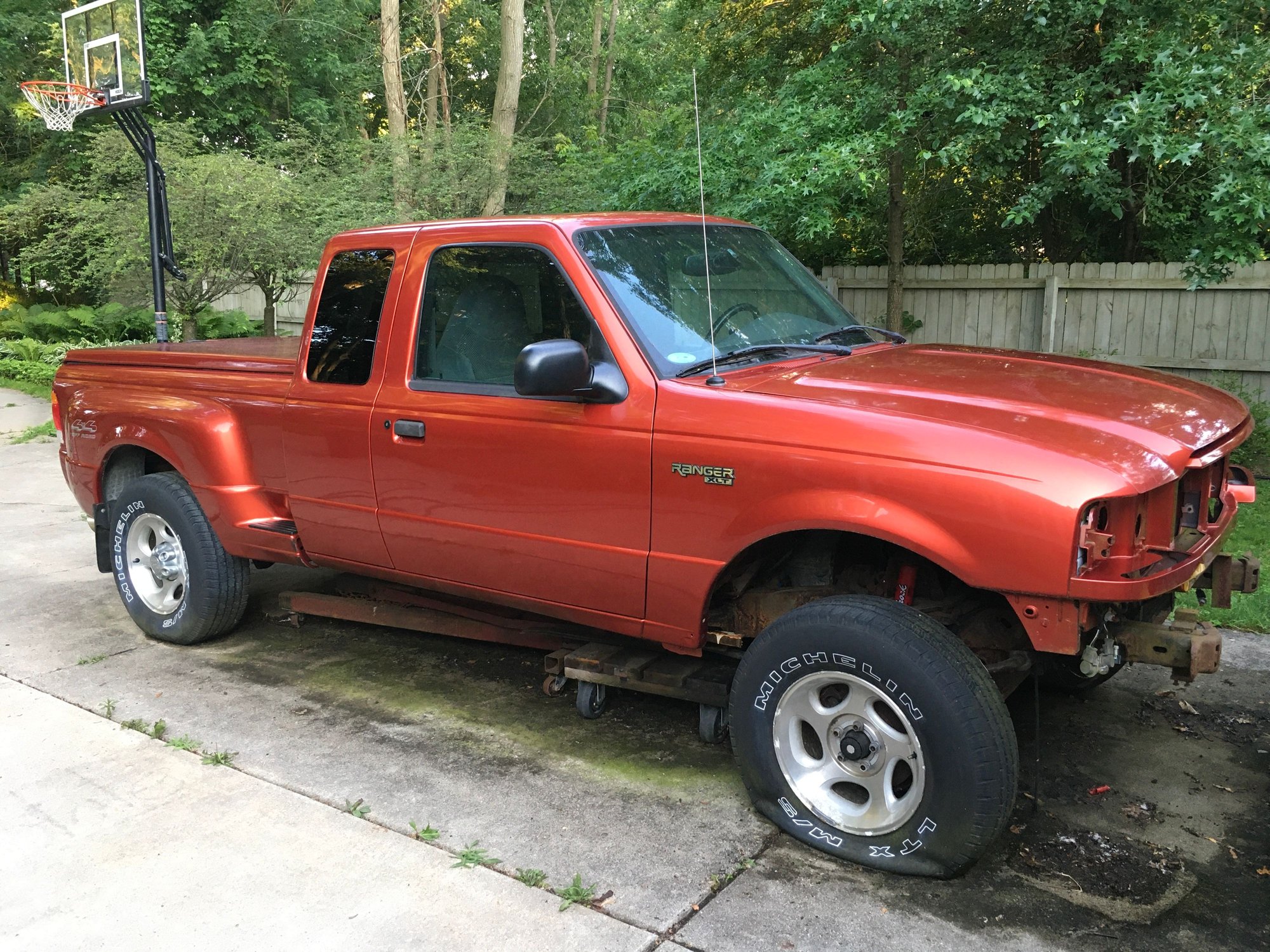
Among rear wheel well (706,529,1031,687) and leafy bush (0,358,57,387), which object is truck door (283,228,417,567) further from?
leafy bush (0,358,57,387)

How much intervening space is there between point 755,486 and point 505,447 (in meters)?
1.07

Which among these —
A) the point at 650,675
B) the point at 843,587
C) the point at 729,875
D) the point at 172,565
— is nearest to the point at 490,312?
the point at 650,675

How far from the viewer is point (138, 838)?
3.67 m

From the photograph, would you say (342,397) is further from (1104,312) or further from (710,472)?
(1104,312)

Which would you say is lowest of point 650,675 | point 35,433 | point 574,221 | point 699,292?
point 35,433

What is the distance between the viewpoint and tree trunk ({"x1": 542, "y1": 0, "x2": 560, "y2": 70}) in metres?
29.9

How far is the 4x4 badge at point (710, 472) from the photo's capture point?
3492 mm

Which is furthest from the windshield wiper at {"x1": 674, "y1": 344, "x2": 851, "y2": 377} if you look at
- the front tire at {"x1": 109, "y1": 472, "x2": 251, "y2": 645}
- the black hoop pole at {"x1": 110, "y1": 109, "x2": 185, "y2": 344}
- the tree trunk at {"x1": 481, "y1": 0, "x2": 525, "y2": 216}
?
the tree trunk at {"x1": 481, "y1": 0, "x2": 525, "y2": 216}

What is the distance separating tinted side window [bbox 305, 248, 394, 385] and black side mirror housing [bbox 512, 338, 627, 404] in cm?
124

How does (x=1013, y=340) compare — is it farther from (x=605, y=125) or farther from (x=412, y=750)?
(x=605, y=125)

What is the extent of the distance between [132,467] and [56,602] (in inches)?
48.5

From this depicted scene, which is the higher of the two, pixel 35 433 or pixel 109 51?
pixel 109 51

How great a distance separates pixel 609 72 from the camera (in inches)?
1224

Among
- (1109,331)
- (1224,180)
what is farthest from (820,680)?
(1109,331)
